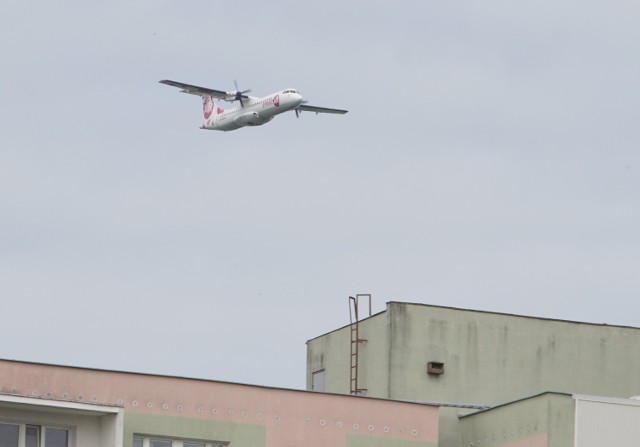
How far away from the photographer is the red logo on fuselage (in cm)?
11381

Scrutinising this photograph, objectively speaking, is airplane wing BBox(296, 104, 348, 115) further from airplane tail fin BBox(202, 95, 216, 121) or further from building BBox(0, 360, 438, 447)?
building BBox(0, 360, 438, 447)

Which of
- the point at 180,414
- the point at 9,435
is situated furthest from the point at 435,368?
the point at 9,435

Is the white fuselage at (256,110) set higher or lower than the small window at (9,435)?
higher

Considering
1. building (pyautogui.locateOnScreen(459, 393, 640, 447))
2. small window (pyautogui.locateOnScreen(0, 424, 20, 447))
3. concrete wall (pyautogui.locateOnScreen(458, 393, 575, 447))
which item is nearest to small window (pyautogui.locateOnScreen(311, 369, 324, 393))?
concrete wall (pyautogui.locateOnScreen(458, 393, 575, 447))

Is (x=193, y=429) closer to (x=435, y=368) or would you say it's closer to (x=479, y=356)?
(x=435, y=368)

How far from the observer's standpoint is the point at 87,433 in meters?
42.7

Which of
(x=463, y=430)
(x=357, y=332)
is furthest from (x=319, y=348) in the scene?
(x=463, y=430)

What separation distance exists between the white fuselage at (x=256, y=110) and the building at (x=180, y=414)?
57.6 m

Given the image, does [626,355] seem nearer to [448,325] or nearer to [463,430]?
[448,325]

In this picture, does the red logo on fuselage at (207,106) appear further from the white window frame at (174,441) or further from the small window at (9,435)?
the small window at (9,435)

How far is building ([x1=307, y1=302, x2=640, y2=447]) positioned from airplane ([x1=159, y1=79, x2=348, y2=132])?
→ 45.4m

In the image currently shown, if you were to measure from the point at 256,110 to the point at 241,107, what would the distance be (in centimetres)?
220

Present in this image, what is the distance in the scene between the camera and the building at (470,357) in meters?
55.6

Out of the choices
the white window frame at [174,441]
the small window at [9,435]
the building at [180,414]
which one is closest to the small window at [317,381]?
the building at [180,414]
